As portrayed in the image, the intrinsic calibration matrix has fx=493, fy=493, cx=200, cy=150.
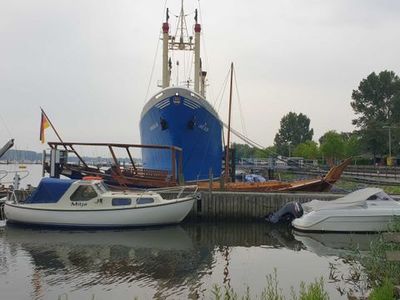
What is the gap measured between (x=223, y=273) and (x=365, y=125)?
71018 millimetres

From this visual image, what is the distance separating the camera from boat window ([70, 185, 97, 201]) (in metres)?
21.0

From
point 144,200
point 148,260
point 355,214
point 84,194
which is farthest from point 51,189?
point 355,214

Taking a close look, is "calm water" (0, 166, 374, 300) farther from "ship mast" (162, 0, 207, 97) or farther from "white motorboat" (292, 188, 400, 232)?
"ship mast" (162, 0, 207, 97)

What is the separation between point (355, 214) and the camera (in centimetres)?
1983

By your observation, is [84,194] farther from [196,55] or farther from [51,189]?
[196,55]

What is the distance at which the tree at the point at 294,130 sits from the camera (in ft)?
428

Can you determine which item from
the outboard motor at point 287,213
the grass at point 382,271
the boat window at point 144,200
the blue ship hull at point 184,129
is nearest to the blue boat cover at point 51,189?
the boat window at point 144,200

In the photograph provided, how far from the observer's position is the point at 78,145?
2816cm

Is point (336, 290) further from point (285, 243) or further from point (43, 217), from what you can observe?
point (43, 217)

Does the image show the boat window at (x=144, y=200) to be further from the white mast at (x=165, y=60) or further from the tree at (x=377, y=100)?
the tree at (x=377, y=100)

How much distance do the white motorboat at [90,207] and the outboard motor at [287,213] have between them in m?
4.29

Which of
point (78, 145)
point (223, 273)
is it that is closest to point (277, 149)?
point (78, 145)

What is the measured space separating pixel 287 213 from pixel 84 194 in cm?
901

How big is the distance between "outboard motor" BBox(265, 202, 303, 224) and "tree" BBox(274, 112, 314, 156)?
109m
